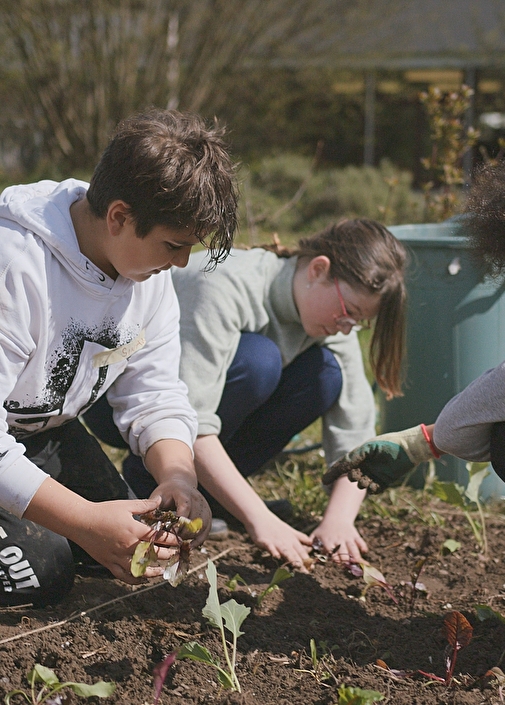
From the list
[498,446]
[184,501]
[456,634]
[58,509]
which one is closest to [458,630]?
[456,634]

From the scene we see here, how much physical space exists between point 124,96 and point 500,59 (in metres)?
6.24

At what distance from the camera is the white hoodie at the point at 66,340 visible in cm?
162

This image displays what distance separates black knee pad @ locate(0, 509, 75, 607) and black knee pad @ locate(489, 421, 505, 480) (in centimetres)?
99

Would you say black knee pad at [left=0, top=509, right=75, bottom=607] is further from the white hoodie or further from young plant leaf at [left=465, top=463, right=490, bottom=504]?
young plant leaf at [left=465, top=463, right=490, bottom=504]

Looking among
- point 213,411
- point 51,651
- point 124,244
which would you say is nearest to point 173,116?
point 124,244

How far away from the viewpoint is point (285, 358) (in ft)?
8.36

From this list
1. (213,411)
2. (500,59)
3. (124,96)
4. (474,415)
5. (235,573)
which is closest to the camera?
(474,415)

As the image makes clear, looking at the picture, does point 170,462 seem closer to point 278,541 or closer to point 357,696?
point 278,541

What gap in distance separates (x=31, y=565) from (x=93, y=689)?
49 cm

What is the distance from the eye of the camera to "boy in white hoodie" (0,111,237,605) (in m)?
1.58

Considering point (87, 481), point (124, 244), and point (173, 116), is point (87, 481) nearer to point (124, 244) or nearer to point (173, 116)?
point (124, 244)

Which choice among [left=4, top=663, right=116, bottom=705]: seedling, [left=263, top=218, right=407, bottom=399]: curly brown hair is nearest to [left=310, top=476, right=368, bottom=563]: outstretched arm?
[left=263, top=218, right=407, bottom=399]: curly brown hair

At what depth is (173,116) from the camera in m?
1.70

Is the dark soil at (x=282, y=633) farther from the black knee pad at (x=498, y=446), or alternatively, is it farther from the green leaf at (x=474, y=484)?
the black knee pad at (x=498, y=446)
